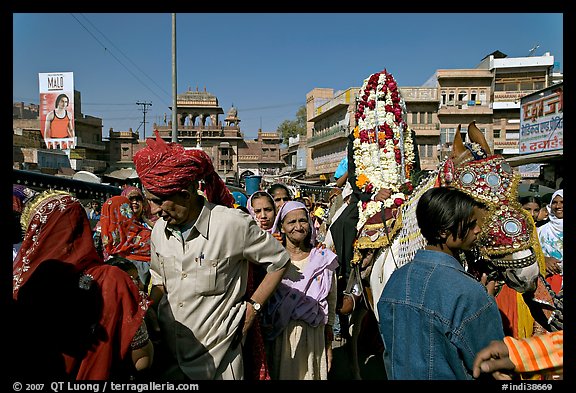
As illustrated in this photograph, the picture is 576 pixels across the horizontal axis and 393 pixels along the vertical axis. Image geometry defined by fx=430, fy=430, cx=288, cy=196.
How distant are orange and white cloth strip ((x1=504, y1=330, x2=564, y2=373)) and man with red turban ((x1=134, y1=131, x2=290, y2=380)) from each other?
1.31m

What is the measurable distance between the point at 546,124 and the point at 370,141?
17.6m

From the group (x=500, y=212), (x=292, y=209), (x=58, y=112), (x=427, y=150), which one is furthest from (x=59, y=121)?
(x=500, y=212)

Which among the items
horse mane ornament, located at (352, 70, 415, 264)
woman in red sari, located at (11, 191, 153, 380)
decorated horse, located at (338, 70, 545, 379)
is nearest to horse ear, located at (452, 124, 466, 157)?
decorated horse, located at (338, 70, 545, 379)

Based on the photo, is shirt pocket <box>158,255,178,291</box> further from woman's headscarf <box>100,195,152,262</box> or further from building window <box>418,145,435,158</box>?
building window <box>418,145,435,158</box>

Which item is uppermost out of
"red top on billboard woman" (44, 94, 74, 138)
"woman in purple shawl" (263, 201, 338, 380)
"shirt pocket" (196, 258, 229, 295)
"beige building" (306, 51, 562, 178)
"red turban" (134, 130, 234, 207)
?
"beige building" (306, 51, 562, 178)

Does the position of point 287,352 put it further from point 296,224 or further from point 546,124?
point 546,124

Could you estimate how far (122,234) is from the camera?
16.1 feet

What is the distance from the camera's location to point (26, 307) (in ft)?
6.74

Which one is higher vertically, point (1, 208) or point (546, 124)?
point (546, 124)

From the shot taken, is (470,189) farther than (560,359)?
Yes

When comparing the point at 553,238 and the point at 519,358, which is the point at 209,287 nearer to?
the point at 519,358

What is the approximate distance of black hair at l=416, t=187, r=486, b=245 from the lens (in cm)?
189

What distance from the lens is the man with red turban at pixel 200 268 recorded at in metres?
2.39

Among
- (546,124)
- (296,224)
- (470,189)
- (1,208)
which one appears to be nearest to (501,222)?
(470,189)
